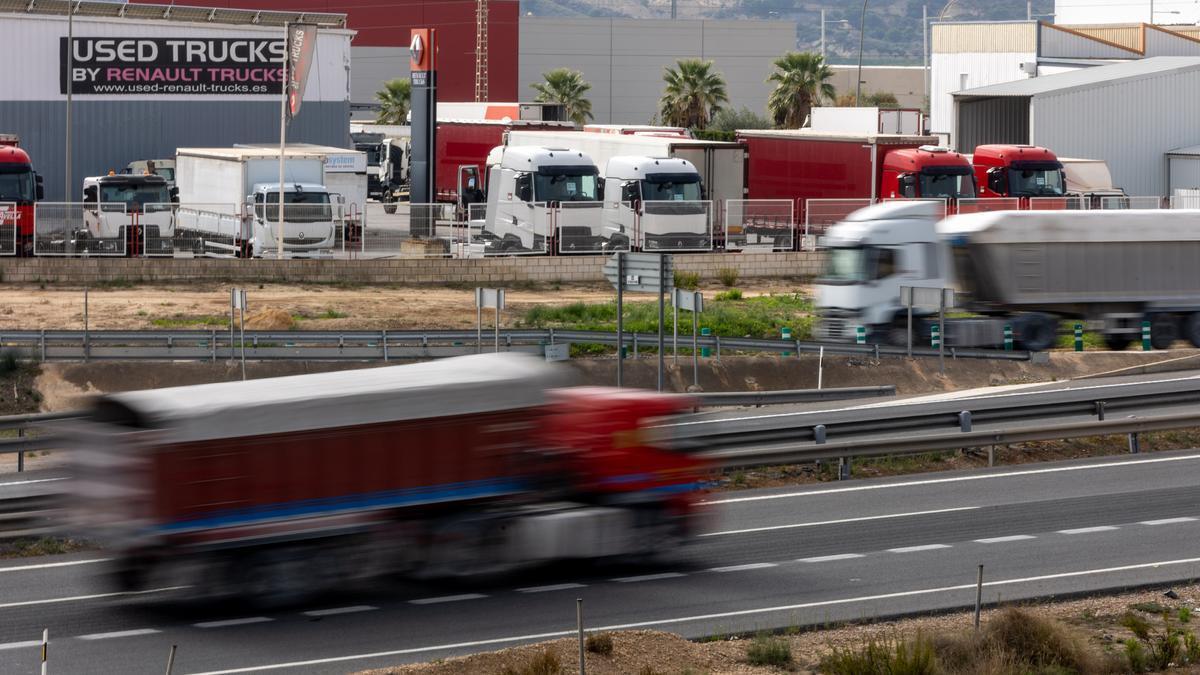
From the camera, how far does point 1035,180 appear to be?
47.8m

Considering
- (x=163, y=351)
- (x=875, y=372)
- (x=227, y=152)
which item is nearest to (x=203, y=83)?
(x=227, y=152)

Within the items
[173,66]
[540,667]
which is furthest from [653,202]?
[540,667]

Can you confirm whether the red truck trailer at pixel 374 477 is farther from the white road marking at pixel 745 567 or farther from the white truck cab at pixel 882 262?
the white truck cab at pixel 882 262

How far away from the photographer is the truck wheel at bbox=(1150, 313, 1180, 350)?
106 ft

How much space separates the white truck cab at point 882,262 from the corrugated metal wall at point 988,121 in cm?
3174

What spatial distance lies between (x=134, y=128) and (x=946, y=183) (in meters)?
29.2

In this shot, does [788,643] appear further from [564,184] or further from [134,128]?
[134,128]

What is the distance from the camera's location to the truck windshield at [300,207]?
4397 centimetres

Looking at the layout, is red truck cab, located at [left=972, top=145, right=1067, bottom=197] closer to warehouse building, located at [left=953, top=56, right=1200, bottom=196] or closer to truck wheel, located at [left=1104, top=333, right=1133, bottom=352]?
warehouse building, located at [left=953, top=56, right=1200, bottom=196]

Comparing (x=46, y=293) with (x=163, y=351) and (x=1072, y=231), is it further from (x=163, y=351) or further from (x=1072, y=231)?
(x=1072, y=231)

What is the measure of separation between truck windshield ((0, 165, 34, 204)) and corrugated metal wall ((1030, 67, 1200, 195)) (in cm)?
3573

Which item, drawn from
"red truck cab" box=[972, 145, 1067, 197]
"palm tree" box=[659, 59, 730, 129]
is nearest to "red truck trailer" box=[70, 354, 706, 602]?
"red truck cab" box=[972, 145, 1067, 197]

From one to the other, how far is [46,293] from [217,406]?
3118 centimetres

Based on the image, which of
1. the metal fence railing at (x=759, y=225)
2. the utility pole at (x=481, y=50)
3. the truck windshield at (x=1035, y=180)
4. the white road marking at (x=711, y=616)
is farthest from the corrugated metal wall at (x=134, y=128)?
the white road marking at (x=711, y=616)
